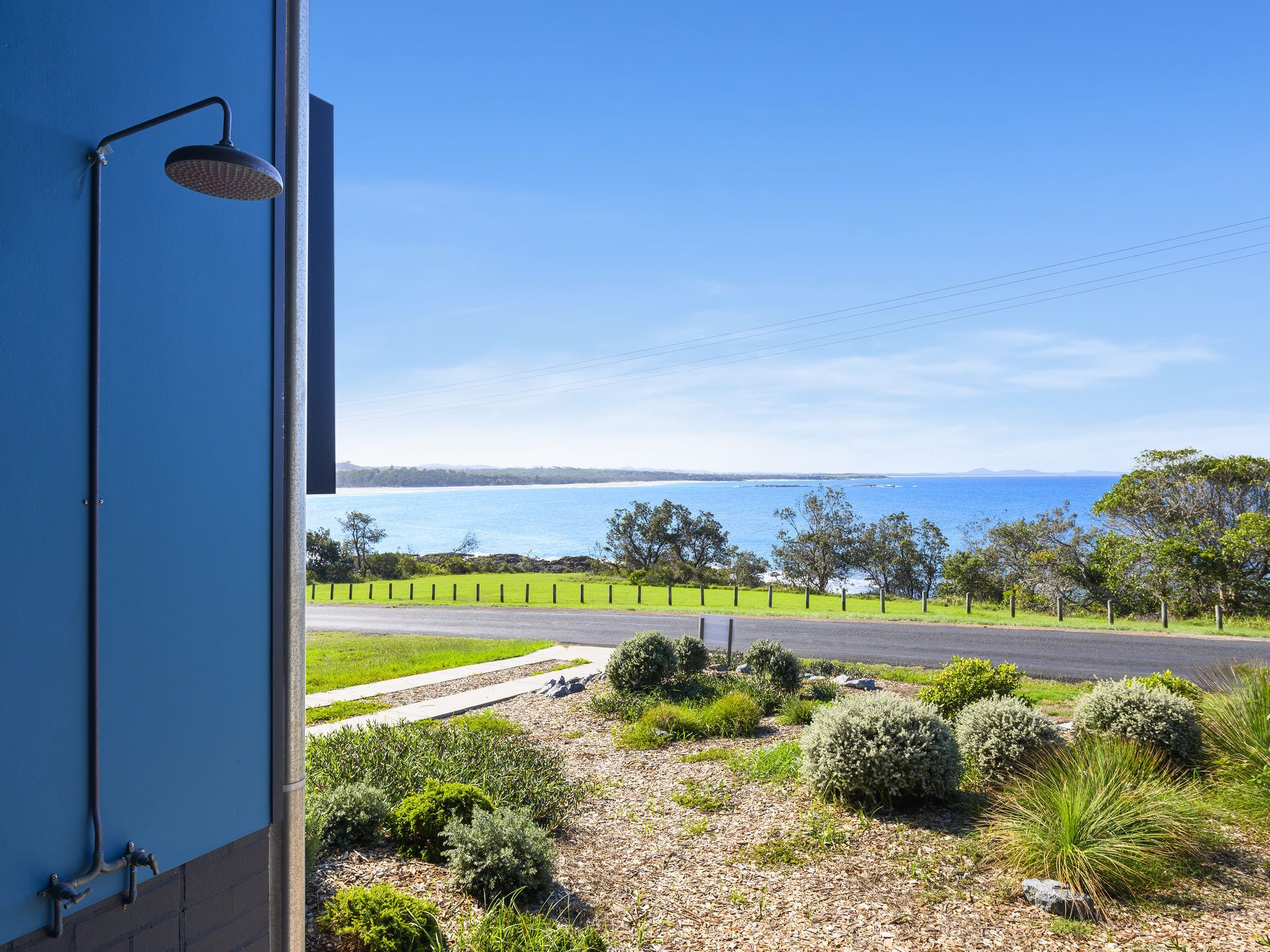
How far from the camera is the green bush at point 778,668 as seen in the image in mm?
11609

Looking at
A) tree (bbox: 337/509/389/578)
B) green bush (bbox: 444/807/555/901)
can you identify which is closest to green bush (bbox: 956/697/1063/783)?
green bush (bbox: 444/807/555/901)

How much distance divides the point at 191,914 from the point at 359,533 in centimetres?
4546

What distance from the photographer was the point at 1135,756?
6.45 meters

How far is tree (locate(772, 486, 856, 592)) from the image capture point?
4072cm

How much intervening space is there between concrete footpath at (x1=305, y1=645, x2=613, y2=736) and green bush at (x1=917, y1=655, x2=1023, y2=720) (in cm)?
517

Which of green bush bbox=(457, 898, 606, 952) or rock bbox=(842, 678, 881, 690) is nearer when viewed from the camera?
green bush bbox=(457, 898, 606, 952)

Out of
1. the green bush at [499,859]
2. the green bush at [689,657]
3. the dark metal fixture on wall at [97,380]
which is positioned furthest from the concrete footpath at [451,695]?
the dark metal fixture on wall at [97,380]

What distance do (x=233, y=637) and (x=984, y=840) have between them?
519cm

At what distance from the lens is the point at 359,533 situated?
4556cm

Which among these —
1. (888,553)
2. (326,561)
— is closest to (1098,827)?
(888,553)

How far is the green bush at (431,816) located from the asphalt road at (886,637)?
1244 centimetres

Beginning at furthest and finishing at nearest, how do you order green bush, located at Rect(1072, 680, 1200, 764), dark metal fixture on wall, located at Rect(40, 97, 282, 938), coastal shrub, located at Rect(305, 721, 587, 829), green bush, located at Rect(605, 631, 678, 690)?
green bush, located at Rect(605, 631, 678, 690)
green bush, located at Rect(1072, 680, 1200, 764)
coastal shrub, located at Rect(305, 721, 587, 829)
dark metal fixture on wall, located at Rect(40, 97, 282, 938)

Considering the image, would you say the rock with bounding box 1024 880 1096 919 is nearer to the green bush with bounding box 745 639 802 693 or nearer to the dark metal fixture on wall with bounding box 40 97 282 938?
the dark metal fixture on wall with bounding box 40 97 282 938

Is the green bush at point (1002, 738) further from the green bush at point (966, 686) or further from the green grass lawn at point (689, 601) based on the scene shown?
the green grass lawn at point (689, 601)
